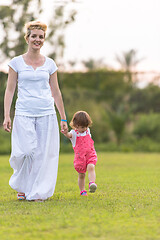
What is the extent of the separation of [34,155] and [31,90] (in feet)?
2.72

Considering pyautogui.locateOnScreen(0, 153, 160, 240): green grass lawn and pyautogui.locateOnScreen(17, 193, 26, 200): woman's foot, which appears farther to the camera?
pyautogui.locateOnScreen(17, 193, 26, 200): woman's foot

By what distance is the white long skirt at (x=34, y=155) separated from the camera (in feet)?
21.2

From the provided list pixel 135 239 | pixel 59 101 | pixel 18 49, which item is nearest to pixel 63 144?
pixel 18 49

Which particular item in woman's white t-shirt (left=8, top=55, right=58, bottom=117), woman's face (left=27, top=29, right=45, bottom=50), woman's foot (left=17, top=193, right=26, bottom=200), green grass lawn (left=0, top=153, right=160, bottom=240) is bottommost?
woman's foot (left=17, top=193, right=26, bottom=200)

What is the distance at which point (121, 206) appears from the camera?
18.8 feet

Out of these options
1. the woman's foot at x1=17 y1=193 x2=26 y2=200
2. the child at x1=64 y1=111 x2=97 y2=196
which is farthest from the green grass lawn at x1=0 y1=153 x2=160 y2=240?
the child at x1=64 y1=111 x2=97 y2=196

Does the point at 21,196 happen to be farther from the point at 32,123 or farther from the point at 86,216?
the point at 86,216

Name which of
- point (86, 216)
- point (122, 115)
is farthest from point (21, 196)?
point (122, 115)

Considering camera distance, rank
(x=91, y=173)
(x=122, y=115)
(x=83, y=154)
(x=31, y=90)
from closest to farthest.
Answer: (x=31, y=90), (x=91, y=173), (x=83, y=154), (x=122, y=115)

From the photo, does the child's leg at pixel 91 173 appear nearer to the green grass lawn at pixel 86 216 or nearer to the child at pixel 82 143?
the child at pixel 82 143

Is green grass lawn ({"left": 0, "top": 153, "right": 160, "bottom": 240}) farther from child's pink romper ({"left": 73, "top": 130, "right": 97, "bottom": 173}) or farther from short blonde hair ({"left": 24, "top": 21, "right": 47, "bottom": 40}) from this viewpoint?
short blonde hair ({"left": 24, "top": 21, "right": 47, "bottom": 40})

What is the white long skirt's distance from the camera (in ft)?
21.2

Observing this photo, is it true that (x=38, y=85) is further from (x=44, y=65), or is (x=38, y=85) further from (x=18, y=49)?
(x=18, y=49)

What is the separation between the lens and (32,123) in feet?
21.3
